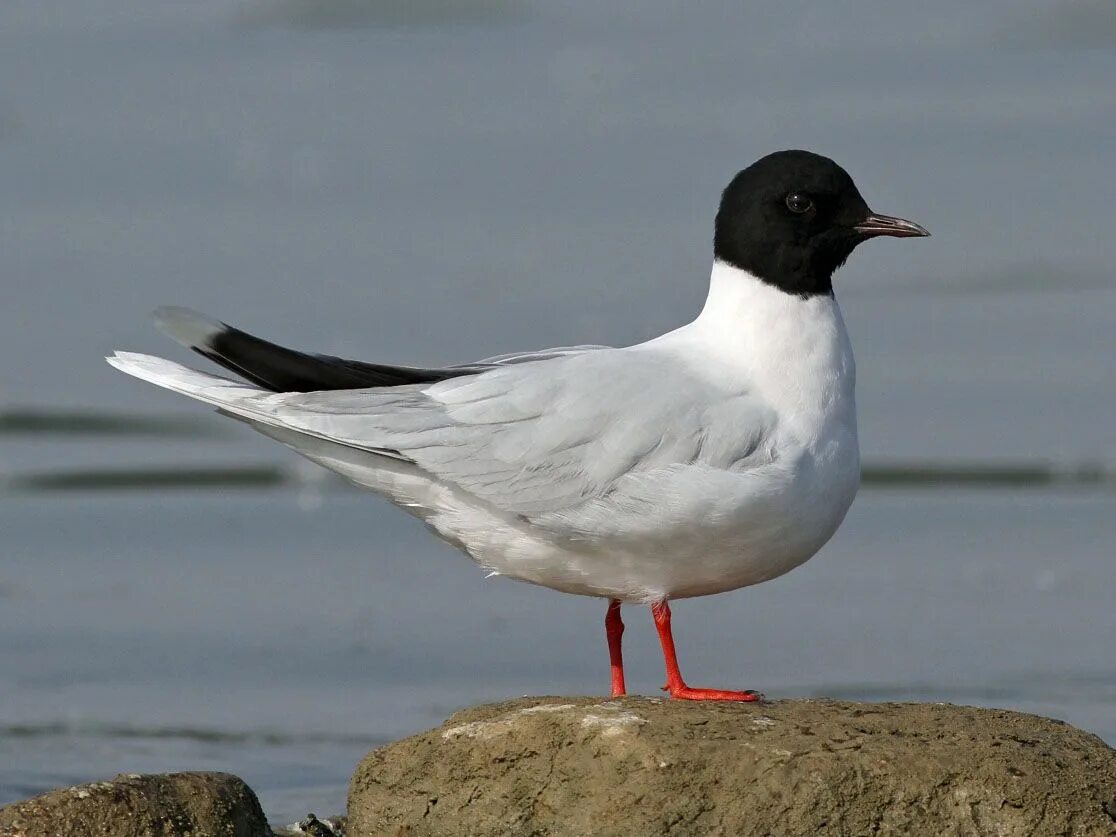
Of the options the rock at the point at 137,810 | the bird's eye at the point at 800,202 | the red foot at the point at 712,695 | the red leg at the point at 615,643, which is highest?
the bird's eye at the point at 800,202

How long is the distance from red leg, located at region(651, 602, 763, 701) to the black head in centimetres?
116

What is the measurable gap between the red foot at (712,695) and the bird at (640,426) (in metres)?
0.01

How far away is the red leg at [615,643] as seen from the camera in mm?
7159

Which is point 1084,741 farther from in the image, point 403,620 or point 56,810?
point 403,620

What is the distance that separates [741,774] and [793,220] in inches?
79.2

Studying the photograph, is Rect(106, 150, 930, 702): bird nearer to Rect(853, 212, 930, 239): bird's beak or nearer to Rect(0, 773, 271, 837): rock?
Rect(853, 212, 930, 239): bird's beak

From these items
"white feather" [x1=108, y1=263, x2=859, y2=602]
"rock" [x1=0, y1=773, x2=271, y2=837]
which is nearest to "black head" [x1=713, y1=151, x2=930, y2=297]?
"white feather" [x1=108, y1=263, x2=859, y2=602]

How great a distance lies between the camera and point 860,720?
6.43 metres

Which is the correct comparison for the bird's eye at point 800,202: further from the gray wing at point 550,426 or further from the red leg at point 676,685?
the red leg at point 676,685

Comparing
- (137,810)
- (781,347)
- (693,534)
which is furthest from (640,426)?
(137,810)

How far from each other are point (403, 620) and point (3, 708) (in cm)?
201

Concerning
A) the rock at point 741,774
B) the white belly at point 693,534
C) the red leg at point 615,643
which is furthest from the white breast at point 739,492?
the rock at point 741,774

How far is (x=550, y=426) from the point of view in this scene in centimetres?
698

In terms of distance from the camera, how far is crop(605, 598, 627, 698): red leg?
716cm
